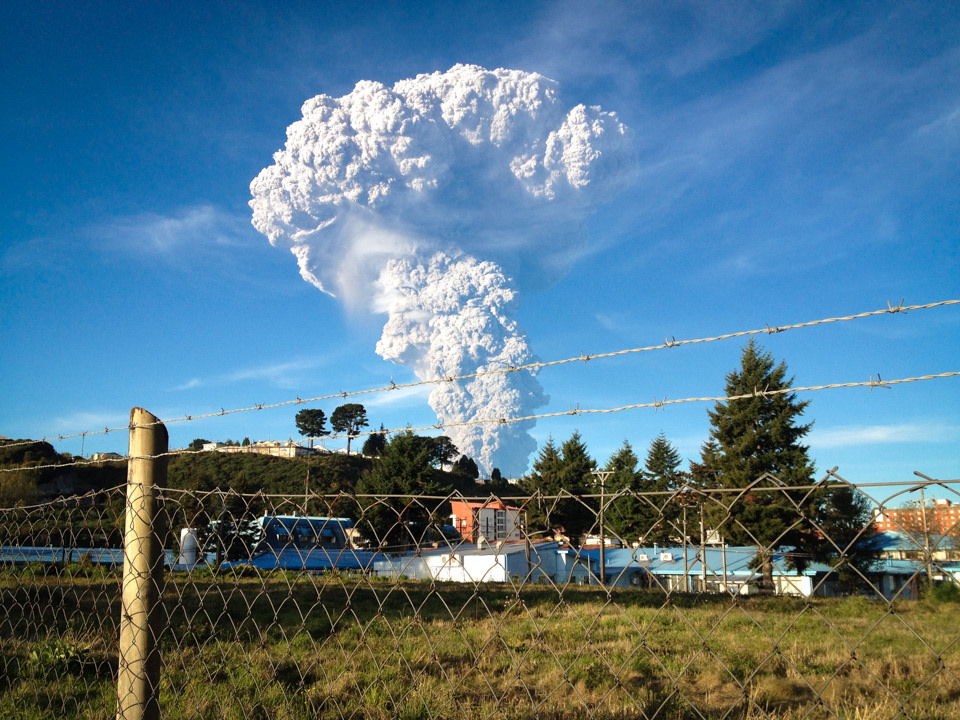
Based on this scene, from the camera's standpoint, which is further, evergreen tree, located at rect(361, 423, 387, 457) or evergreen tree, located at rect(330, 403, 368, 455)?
evergreen tree, located at rect(330, 403, 368, 455)

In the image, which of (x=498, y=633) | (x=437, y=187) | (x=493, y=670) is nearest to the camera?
(x=498, y=633)

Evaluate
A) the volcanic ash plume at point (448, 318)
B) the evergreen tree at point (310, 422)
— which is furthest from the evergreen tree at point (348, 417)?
the volcanic ash plume at point (448, 318)

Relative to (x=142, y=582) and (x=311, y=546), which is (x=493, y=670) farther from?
(x=142, y=582)

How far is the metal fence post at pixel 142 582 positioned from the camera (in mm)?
2436

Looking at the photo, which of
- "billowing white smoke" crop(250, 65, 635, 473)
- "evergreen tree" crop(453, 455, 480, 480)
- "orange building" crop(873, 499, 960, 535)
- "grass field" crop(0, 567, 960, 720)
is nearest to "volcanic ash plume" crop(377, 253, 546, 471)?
"billowing white smoke" crop(250, 65, 635, 473)

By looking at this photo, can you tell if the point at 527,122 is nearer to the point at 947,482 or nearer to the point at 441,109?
the point at 441,109

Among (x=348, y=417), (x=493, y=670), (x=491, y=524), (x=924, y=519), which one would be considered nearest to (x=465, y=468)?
(x=348, y=417)

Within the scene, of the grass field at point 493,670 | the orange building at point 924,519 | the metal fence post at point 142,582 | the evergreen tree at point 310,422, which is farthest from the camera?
the evergreen tree at point 310,422

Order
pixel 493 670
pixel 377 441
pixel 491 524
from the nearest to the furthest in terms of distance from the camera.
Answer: pixel 491 524, pixel 493 670, pixel 377 441

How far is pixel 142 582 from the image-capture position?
2479 mm

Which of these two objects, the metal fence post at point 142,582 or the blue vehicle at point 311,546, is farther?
the metal fence post at point 142,582

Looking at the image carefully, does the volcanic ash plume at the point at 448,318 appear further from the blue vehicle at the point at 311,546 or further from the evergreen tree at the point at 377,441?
the blue vehicle at the point at 311,546

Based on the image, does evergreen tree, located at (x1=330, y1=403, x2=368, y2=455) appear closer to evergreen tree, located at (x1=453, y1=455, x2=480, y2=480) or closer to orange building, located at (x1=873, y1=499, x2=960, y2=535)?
evergreen tree, located at (x1=453, y1=455, x2=480, y2=480)

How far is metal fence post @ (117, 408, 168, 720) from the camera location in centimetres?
244
